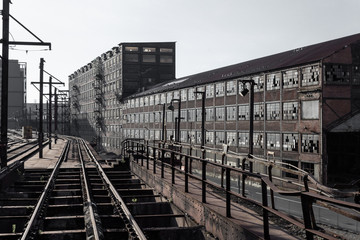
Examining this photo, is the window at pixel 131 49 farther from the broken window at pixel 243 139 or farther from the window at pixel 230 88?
the broken window at pixel 243 139

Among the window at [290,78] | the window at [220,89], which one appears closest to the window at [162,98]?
the window at [220,89]

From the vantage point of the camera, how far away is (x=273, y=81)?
35.2 meters

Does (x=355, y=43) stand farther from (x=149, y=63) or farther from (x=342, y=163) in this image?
(x=149, y=63)

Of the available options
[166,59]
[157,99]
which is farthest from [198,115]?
[166,59]

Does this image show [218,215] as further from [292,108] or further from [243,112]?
[243,112]

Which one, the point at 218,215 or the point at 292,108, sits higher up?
the point at 292,108

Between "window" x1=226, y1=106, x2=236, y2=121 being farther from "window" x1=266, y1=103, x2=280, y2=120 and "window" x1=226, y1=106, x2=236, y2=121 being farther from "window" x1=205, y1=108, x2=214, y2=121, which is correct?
"window" x1=266, y1=103, x2=280, y2=120

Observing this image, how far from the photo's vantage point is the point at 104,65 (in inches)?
3659

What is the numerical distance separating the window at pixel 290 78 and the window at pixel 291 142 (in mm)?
4485

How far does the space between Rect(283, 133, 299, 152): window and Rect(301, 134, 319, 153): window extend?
26.0 inches

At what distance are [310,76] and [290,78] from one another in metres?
2.18

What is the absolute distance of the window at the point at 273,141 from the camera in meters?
34.8

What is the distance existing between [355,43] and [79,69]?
98.4 metres

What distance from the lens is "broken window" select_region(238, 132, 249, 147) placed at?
38781 mm
